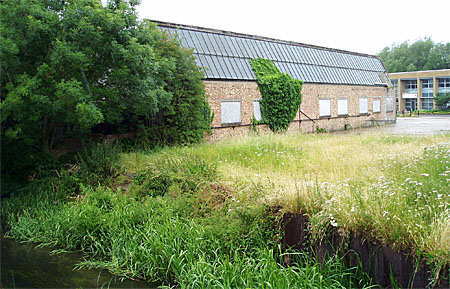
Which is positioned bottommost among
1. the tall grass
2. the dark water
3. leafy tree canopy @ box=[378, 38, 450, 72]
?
the dark water

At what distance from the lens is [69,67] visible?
37.2 feet

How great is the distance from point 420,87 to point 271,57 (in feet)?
153

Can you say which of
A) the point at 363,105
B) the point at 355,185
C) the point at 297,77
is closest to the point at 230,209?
the point at 355,185

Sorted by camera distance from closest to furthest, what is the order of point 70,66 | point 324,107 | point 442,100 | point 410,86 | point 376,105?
point 70,66
point 324,107
point 376,105
point 442,100
point 410,86

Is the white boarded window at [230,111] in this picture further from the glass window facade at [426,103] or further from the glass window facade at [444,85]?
the glass window facade at [426,103]

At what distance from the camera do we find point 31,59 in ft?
37.9

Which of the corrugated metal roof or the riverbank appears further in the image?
the corrugated metal roof

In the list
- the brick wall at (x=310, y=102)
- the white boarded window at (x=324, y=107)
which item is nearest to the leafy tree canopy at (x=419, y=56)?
the brick wall at (x=310, y=102)

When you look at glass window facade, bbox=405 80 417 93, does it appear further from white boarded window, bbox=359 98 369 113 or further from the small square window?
the small square window

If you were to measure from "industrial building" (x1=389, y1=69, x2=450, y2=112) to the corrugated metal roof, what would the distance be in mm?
30368

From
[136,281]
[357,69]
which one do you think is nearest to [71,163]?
[136,281]

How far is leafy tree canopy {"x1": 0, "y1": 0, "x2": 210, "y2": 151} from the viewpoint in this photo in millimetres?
10617

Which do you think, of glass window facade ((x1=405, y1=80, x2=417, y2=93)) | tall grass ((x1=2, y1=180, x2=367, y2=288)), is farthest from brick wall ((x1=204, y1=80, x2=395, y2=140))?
glass window facade ((x1=405, y1=80, x2=417, y2=93))

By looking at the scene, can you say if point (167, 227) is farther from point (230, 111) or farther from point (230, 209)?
point (230, 111)
